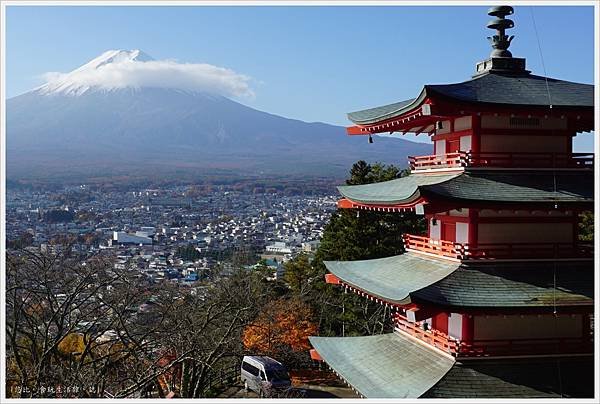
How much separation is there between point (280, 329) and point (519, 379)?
16.2 meters

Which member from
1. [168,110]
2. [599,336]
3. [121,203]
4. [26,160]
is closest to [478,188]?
[599,336]

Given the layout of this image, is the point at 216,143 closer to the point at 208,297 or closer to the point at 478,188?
the point at 208,297

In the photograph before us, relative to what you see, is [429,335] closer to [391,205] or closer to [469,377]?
[469,377]

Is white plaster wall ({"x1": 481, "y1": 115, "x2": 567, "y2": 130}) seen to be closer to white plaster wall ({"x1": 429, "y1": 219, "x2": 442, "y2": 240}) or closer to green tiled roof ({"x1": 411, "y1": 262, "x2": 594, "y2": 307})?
white plaster wall ({"x1": 429, "y1": 219, "x2": 442, "y2": 240})

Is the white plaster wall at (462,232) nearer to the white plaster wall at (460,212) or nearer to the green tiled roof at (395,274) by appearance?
the white plaster wall at (460,212)

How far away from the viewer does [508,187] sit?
9.43 m

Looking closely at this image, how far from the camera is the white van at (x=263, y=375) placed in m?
21.0

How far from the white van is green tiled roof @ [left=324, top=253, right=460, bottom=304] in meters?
9.77

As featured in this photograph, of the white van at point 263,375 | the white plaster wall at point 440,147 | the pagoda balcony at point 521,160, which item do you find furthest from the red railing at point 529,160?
the white van at point 263,375

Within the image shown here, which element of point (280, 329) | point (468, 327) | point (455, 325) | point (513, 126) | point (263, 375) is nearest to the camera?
point (468, 327)

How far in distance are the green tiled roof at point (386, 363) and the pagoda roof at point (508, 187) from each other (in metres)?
2.28

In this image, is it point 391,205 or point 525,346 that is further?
point 391,205

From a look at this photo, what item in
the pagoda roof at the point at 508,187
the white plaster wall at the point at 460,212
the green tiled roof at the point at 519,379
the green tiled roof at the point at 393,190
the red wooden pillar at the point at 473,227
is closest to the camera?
the green tiled roof at the point at 519,379

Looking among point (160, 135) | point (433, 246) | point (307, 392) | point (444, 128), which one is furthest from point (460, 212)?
point (160, 135)
